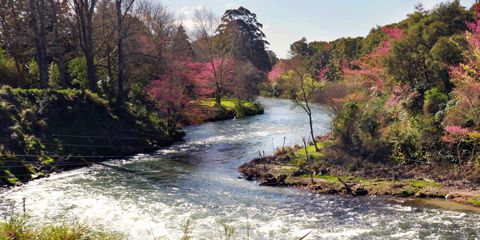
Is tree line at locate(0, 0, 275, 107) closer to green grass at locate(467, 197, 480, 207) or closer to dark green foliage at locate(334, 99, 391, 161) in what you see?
dark green foliage at locate(334, 99, 391, 161)

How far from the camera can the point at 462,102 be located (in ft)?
77.2

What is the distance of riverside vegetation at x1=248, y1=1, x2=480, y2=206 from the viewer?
21.0 metres

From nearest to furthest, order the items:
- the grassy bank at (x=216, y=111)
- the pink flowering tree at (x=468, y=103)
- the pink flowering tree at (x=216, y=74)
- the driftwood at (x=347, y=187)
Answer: the driftwood at (x=347, y=187) → the pink flowering tree at (x=468, y=103) → the grassy bank at (x=216, y=111) → the pink flowering tree at (x=216, y=74)

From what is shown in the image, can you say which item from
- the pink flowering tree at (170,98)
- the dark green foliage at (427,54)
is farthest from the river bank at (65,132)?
the dark green foliage at (427,54)

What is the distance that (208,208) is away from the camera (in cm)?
1827

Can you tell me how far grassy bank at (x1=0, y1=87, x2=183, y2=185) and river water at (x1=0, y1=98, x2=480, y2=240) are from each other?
1.90 meters

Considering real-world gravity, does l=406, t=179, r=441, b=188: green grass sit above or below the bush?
below

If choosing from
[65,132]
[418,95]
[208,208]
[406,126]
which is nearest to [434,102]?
[406,126]

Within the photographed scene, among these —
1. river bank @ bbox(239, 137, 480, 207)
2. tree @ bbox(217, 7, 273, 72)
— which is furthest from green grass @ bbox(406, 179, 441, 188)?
tree @ bbox(217, 7, 273, 72)

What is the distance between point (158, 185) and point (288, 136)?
17121 mm

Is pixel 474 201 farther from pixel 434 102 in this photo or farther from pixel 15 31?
pixel 15 31

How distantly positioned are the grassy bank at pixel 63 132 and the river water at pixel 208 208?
1.90 metres

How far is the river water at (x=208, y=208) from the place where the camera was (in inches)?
599

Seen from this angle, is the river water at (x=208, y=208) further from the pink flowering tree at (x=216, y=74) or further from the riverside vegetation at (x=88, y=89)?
the pink flowering tree at (x=216, y=74)
